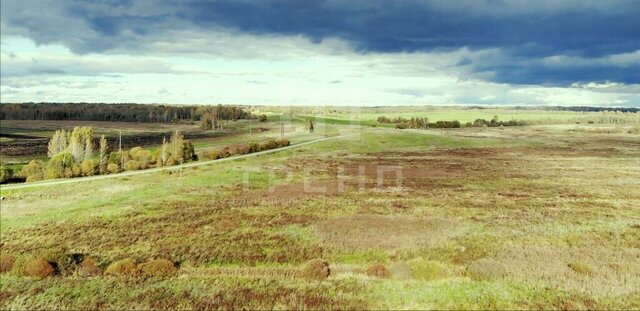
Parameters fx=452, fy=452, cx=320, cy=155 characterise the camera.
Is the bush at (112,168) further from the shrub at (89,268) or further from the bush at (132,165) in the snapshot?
the shrub at (89,268)

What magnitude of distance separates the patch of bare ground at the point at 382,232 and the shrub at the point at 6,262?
24262mm

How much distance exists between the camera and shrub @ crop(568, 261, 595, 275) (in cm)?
3000

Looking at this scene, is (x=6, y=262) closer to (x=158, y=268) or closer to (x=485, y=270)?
(x=158, y=268)

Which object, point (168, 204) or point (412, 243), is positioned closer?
point (412, 243)

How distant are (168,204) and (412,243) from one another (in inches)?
1231

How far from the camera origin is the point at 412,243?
38.4 metres

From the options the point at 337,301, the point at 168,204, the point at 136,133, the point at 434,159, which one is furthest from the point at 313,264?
the point at 136,133

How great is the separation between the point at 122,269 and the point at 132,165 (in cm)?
5625

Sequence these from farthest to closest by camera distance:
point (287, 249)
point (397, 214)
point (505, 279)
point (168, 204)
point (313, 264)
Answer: point (168, 204)
point (397, 214)
point (287, 249)
point (313, 264)
point (505, 279)

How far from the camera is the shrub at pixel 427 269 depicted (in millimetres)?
29344

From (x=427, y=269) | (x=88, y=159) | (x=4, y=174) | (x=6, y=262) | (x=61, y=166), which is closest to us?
(x=427, y=269)

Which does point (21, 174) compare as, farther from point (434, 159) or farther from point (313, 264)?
point (434, 159)

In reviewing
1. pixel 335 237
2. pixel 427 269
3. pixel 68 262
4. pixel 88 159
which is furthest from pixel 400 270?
pixel 88 159

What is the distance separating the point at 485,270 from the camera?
30.1m
